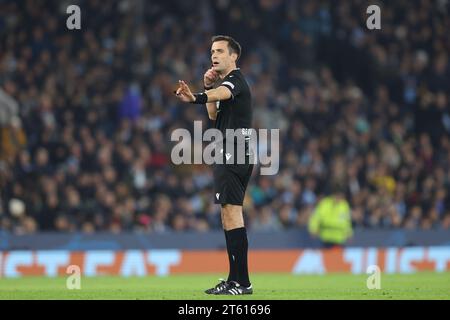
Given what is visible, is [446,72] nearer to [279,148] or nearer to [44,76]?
[279,148]

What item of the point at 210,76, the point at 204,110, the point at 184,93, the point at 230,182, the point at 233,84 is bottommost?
the point at 230,182

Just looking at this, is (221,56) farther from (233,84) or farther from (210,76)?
(233,84)

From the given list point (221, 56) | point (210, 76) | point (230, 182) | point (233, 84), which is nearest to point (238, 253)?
point (230, 182)

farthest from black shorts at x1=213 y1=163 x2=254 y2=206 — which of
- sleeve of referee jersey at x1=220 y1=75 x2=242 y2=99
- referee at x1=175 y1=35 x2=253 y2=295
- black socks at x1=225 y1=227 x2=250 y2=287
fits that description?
sleeve of referee jersey at x1=220 y1=75 x2=242 y2=99

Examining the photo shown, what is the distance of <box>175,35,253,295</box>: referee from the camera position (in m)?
10.9

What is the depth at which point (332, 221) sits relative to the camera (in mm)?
21375

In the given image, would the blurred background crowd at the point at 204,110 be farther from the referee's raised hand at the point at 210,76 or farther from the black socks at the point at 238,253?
the black socks at the point at 238,253

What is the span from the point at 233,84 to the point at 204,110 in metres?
12.5

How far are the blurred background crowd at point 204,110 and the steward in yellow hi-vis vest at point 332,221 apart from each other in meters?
1.02

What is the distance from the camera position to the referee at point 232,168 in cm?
1092

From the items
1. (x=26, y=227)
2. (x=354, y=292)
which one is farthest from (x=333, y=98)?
(x=354, y=292)

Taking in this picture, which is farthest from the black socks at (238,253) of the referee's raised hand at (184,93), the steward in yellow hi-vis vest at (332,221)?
the steward in yellow hi-vis vest at (332,221)

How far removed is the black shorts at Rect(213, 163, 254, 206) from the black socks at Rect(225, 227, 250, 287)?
329mm

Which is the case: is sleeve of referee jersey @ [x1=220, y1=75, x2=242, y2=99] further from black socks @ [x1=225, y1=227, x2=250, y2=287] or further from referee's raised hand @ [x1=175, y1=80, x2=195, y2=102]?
black socks @ [x1=225, y1=227, x2=250, y2=287]
